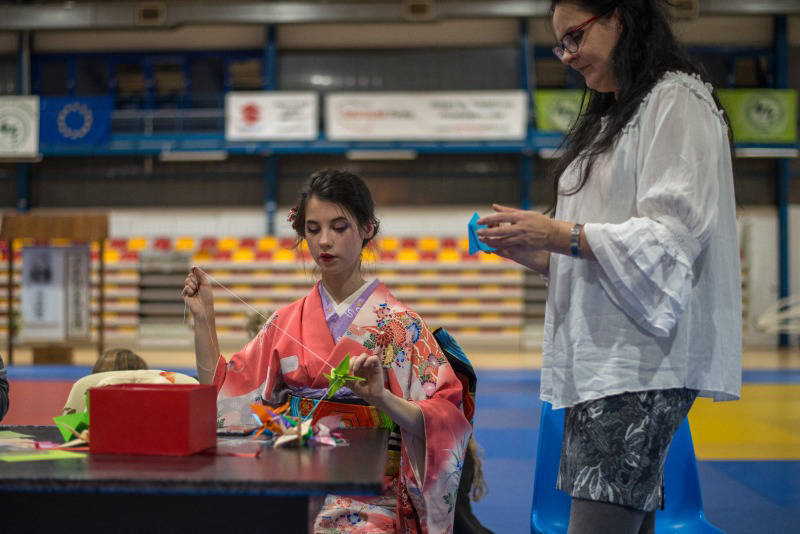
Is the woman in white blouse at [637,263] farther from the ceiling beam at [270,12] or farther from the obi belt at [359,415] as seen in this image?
the ceiling beam at [270,12]

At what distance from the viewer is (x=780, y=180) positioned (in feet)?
54.3

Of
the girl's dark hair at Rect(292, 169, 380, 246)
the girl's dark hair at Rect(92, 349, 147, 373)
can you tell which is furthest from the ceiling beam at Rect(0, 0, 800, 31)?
the girl's dark hair at Rect(292, 169, 380, 246)

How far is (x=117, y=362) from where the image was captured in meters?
3.95

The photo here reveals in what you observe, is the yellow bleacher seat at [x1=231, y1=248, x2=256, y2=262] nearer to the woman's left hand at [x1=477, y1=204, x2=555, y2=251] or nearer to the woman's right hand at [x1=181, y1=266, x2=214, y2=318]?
the woman's right hand at [x1=181, y1=266, x2=214, y2=318]

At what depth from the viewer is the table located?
4.64 feet

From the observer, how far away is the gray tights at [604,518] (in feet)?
5.39

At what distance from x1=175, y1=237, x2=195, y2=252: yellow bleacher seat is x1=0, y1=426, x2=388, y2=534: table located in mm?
14478

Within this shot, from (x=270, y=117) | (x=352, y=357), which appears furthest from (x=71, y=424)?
(x=270, y=117)

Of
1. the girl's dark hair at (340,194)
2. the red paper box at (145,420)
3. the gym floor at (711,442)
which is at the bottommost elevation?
the gym floor at (711,442)

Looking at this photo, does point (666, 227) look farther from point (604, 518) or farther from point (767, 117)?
point (767, 117)

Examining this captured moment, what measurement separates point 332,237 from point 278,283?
1312 centimetres

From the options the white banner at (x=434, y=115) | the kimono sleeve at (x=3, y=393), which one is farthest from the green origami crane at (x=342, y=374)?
the white banner at (x=434, y=115)

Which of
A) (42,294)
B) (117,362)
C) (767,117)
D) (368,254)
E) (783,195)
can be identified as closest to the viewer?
(368,254)

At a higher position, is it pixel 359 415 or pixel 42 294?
pixel 359 415
